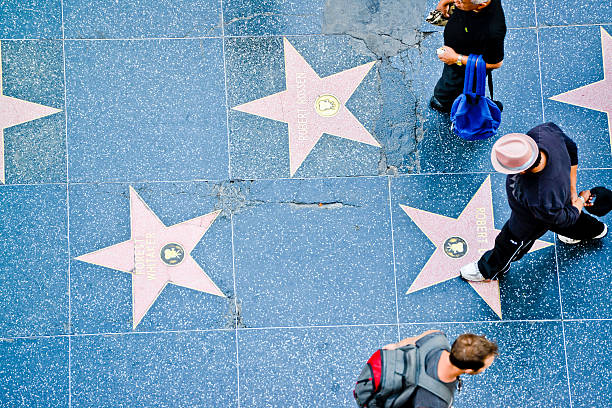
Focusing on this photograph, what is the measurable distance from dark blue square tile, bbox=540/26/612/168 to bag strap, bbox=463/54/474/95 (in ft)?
3.22

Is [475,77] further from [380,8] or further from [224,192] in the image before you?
[224,192]

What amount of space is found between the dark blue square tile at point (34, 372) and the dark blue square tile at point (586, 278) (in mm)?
3527

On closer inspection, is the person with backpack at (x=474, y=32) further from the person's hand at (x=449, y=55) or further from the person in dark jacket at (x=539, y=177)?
the person in dark jacket at (x=539, y=177)

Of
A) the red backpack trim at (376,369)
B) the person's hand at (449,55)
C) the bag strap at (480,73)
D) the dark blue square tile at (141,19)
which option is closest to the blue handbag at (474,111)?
the bag strap at (480,73)

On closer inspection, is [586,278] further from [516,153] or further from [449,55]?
[449,55]

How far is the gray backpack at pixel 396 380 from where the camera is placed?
2713mm

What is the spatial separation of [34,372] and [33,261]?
768 mm

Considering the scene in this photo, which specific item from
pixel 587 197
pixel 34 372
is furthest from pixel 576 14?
pixel 34 372

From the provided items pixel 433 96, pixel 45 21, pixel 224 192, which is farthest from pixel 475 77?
pixel 45 21

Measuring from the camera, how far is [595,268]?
3920 millimetres

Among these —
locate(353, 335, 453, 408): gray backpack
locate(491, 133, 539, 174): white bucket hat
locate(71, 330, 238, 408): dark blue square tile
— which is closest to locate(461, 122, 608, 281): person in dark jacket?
locate(491, 133, 539, 174): white bucket hat

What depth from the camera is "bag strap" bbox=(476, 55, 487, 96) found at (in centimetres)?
330

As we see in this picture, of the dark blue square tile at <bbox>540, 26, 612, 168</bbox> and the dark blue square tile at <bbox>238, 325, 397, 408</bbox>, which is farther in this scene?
the dark blue square tile at <bbox>540, 26, 612, 168</bbox>

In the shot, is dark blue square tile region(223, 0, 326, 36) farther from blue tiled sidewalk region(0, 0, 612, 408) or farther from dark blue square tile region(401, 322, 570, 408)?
dark blue square tile region(401, 322, 570, 408)
